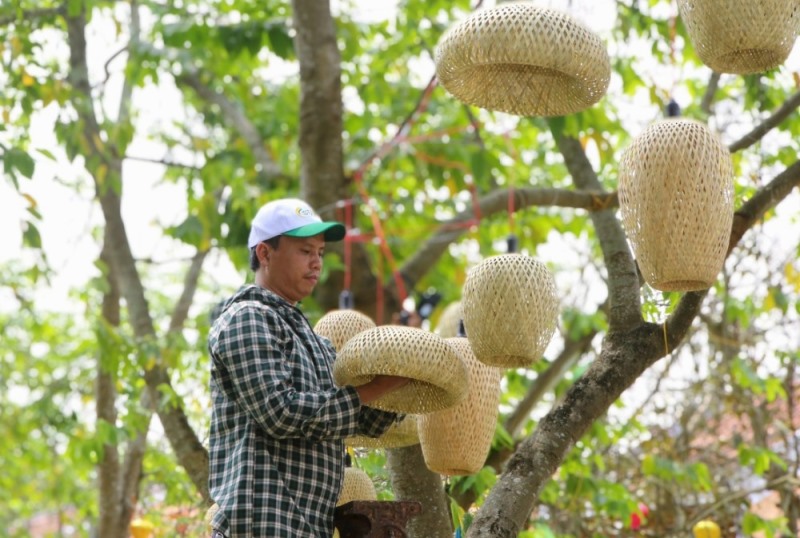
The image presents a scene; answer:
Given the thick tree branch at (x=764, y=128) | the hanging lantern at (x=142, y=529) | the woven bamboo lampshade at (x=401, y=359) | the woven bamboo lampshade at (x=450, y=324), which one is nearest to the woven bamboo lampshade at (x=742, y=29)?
the thick tree branch at (x=764, y=128)

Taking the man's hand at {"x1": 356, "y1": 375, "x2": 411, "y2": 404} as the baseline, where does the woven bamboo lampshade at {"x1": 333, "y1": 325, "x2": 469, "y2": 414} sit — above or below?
above

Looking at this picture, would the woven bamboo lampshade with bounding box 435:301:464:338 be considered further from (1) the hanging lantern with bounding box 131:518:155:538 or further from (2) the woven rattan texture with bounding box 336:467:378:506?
(1) the hanging lantern with bounding box 131:518:155:538

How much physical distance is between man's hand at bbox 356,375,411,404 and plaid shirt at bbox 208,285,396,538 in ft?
0.12

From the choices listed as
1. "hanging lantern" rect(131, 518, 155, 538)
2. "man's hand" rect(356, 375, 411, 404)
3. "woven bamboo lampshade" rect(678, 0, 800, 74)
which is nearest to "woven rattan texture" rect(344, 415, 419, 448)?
"man's hand" rect(356, 375, 411, 404)

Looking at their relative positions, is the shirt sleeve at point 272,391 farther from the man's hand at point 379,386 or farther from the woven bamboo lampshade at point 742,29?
the woven bamboo lampshade at point 742,29

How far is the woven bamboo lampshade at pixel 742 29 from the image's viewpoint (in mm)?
2318

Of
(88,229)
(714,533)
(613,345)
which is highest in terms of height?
(88,229)

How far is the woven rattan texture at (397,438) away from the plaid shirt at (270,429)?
38cm

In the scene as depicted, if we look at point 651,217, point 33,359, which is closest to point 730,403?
point 651,217

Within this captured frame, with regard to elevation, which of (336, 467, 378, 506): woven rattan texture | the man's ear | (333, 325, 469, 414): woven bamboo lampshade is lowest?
Answer: (336, 467, 378, 506): woven rattan texture

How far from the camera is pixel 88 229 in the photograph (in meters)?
7.13

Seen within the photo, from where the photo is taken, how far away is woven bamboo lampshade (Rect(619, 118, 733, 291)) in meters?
2.36

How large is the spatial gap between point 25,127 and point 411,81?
3.48 metres

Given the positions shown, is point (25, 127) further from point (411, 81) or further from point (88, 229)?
point (411, 81)
